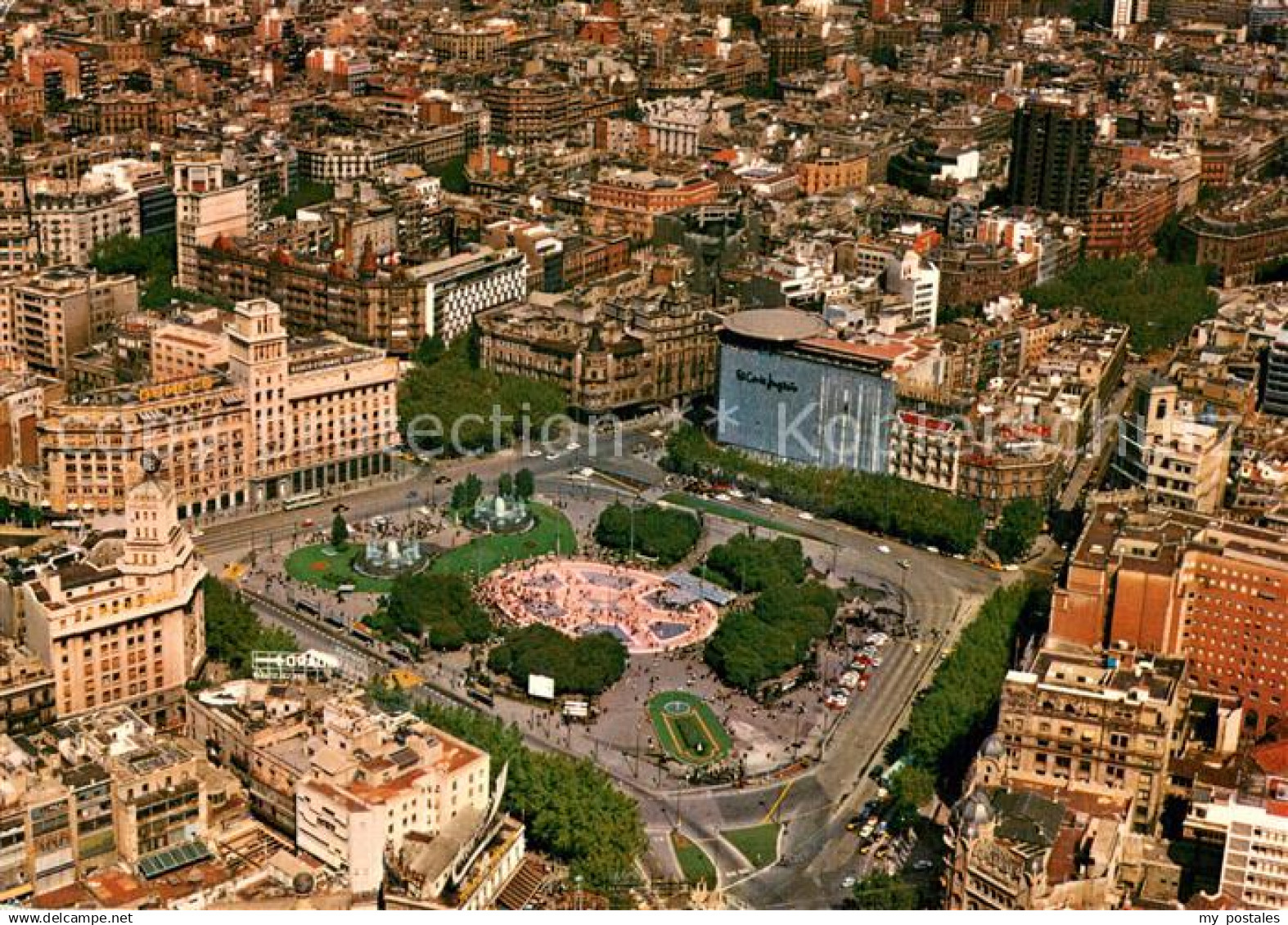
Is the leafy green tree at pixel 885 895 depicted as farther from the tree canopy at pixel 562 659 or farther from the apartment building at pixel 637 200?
the apartment building at pixel 637 200

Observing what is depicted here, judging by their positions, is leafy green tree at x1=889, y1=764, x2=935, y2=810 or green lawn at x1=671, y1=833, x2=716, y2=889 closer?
green lawn at x1=671, y1=833, x2=716, y2=889

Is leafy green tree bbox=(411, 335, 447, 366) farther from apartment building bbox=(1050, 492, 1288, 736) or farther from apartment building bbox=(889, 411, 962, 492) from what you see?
apartment building bbox=(1050, 492, 1288, 736)

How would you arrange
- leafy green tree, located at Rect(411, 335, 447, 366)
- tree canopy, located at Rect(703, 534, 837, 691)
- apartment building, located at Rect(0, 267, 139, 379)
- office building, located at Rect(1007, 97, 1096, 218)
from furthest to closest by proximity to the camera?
office building, located at Rect(1007, 97, 1096, 218), leafy green tree, located at Rect(411, 335, 447, 366), apartment building, located at Rect(0, 267, 139, 379), tree canopy, located at Rect(703, 534, 837, 691)

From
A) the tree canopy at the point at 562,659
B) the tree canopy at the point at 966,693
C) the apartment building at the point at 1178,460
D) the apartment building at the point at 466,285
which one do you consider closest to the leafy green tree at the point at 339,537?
the tree canopy at the point at 562,659

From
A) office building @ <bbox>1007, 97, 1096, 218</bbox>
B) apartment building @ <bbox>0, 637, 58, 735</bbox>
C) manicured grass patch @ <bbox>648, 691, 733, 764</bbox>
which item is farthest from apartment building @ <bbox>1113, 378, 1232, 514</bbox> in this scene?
office building @ <bbox>1007, 97, 1096, 218</bbox>

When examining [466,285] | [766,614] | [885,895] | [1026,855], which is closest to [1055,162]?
[466,285]

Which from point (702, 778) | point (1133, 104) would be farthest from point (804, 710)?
point (1133, 104)
